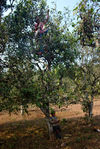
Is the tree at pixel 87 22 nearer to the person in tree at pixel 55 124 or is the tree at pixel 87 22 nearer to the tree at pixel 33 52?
the tree at pixel 33 52

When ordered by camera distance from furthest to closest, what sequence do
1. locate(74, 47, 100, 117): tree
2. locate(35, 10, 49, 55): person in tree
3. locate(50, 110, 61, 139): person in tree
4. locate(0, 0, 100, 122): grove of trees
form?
locate(74, 47, 100, 117): tree
locate(35, 10, 49, 55): person in tree
locate(50, 110, 61, 139): person in tree
locate(0, 0, 100, 122): grove of trees

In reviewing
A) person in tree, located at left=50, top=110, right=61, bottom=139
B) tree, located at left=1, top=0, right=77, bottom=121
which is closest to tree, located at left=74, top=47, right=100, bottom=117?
tree, located at left=1, top=0, right=77, bottom=121

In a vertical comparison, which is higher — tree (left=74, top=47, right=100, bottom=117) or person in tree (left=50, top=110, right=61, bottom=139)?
tree (left=74, top=47, right=100, bottom=117)

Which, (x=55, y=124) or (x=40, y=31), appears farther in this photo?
(x=40, y=31)

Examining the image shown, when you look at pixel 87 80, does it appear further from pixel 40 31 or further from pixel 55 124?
pixel 40 31

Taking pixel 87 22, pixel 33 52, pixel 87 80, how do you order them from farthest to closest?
pixel 87 80 → pixel 33 52 → pixel 87 22

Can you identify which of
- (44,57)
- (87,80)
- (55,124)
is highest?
(44,57)

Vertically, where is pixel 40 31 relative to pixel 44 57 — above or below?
above

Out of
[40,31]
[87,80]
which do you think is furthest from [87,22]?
[87,80]

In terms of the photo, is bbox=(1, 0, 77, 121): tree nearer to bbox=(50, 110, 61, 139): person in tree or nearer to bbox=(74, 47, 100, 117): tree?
bbox=(50, 110, 61, 139): person in tree

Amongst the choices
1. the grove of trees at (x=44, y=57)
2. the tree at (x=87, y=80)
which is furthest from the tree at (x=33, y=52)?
the tree at (x=87, y=80)

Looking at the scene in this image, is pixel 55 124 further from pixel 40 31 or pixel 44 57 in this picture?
pixel 40 31

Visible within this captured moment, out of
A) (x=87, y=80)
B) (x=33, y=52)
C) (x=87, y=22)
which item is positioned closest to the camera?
(x=87, y=22)

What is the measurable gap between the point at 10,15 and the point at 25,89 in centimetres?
697
